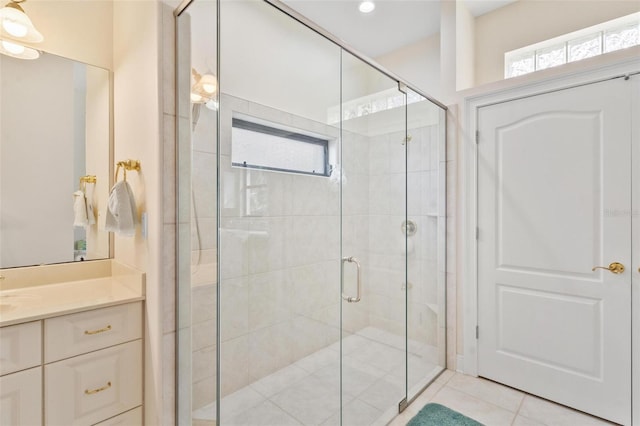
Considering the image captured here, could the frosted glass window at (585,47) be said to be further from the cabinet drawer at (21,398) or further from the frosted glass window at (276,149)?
the cabinet drawer at (21,398)

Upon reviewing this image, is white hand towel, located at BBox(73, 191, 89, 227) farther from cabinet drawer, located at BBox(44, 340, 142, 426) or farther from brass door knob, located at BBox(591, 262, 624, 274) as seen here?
brass door knob, located at BBox(591, 262, 624, 274)

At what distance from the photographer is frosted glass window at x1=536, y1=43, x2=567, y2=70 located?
7.54ft

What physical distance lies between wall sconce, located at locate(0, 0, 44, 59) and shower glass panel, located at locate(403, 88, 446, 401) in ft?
7.58

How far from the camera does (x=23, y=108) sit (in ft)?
5.59

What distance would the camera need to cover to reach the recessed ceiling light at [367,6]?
2484mm

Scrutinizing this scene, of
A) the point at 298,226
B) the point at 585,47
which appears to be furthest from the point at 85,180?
the point at 585,47

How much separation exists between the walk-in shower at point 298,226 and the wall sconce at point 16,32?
→ 0.91 meters

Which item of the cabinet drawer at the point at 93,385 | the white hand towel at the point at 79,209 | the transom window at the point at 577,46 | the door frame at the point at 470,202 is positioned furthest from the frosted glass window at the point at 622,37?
the white hand towel at the point at 79,209

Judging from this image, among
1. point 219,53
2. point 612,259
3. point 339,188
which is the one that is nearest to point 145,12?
point 219,53

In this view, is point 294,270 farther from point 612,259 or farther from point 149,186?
point 612,259

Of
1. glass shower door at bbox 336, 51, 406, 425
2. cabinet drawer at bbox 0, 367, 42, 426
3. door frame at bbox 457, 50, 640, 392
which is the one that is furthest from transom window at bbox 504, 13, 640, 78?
cabinet drawer at bbox 0, 367, 42, 426

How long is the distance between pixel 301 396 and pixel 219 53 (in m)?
1.93

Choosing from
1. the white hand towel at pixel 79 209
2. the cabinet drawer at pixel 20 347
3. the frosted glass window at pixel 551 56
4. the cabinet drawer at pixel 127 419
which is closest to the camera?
the cabinet drawer at pixel 20 347

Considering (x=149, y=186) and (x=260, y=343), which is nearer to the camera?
(x=149, y=186)
